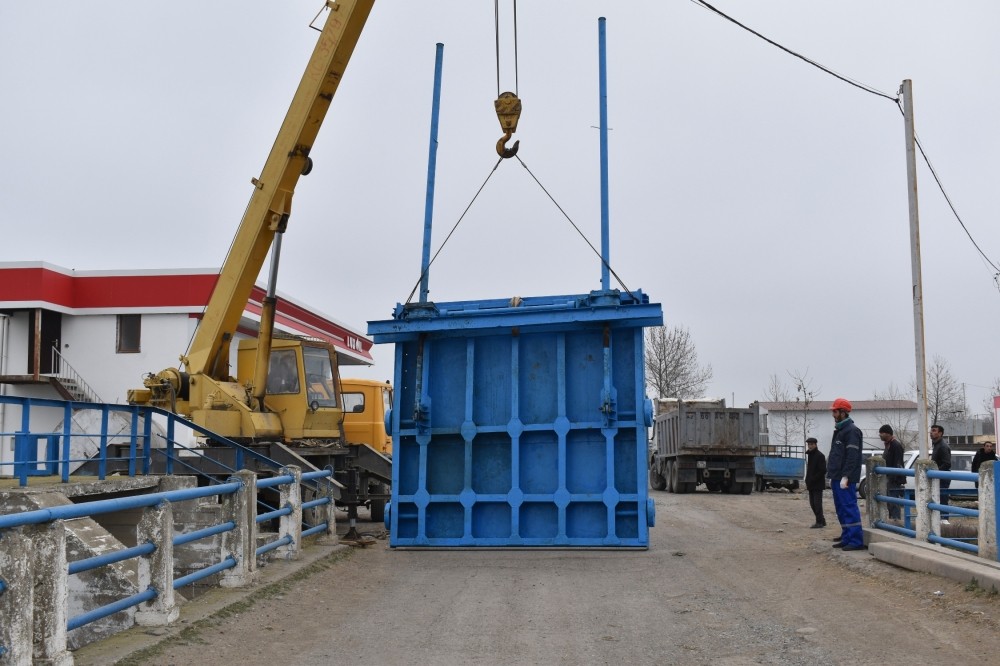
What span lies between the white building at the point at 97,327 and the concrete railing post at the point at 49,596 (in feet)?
76.4

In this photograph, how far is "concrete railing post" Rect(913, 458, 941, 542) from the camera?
407 inches

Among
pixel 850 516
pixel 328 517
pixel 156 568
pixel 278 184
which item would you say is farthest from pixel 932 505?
pixel 278 184

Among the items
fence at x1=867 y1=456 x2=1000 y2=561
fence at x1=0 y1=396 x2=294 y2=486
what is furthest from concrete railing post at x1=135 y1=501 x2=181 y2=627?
fence at x1=867 y1=456 x2=1000 y2=561

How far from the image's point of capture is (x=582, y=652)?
667 cm

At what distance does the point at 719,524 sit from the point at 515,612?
976 centimetres

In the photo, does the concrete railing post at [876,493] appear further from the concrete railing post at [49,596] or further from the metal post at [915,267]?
the concrete railing post at [49,596]

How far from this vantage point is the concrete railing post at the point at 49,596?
5328 millimetres

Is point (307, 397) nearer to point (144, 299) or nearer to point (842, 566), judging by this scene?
point (842, 566)

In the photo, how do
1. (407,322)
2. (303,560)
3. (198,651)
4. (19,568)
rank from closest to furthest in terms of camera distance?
(19,568) < (198,651) < (303,560) < (407,322)

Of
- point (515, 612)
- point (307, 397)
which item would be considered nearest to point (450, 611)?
point (515, 612)

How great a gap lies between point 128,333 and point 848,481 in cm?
2307

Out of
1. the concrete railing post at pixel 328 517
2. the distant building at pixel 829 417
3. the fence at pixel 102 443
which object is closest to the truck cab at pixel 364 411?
the fence at pixel 102 443

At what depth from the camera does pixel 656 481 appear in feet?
112

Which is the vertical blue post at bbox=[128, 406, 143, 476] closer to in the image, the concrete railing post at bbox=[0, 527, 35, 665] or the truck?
the concrete railing post at bbox=[0, 527, 35, 665]
